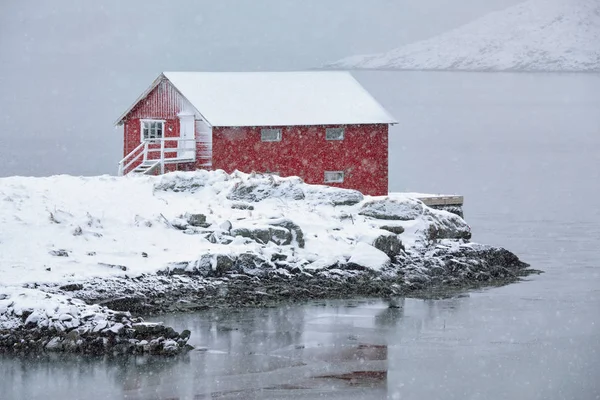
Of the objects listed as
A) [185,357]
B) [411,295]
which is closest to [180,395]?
[185,357]

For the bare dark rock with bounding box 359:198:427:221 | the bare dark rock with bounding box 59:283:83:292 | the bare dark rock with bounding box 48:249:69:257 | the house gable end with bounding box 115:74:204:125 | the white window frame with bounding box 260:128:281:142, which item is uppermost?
the house gable end with bounding box 115:74:204:125

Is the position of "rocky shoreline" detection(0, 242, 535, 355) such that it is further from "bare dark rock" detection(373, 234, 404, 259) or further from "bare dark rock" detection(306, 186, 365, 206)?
"bare dark rock" detection(306, 186, 365, 206)

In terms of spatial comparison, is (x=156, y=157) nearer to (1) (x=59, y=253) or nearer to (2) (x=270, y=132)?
(2) (x=270, y=132)

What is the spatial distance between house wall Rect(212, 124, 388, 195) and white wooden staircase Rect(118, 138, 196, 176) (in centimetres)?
105

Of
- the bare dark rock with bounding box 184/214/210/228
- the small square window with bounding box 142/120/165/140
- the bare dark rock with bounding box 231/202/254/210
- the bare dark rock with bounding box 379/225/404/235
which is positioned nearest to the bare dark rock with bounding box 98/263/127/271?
the bare dark rock with bounding box 184/214/210/228

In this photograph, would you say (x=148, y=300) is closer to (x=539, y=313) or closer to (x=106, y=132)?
(x=539, y=313)

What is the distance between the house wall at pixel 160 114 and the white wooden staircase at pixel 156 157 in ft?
0.25

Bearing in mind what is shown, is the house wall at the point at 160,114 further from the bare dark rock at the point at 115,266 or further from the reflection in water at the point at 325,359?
the reflection in water at the point at 325,359

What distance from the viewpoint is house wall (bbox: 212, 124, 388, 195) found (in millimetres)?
38500

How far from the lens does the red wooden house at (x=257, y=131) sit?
38.5 metres

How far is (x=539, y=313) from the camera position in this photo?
24.1 meters

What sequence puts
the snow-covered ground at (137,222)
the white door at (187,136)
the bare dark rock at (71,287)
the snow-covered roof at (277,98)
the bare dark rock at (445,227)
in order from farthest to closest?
the snow-covered roof at (277,98)
the white door at (187,136)
the bare dark rock at (445,227)
the snow-covered ground at (137,222)
the bare dark rock at (71,287)

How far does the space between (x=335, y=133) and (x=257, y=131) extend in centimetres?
277

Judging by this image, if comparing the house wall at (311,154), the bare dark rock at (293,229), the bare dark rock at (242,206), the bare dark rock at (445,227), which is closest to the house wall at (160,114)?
the house wall at (311,154)
